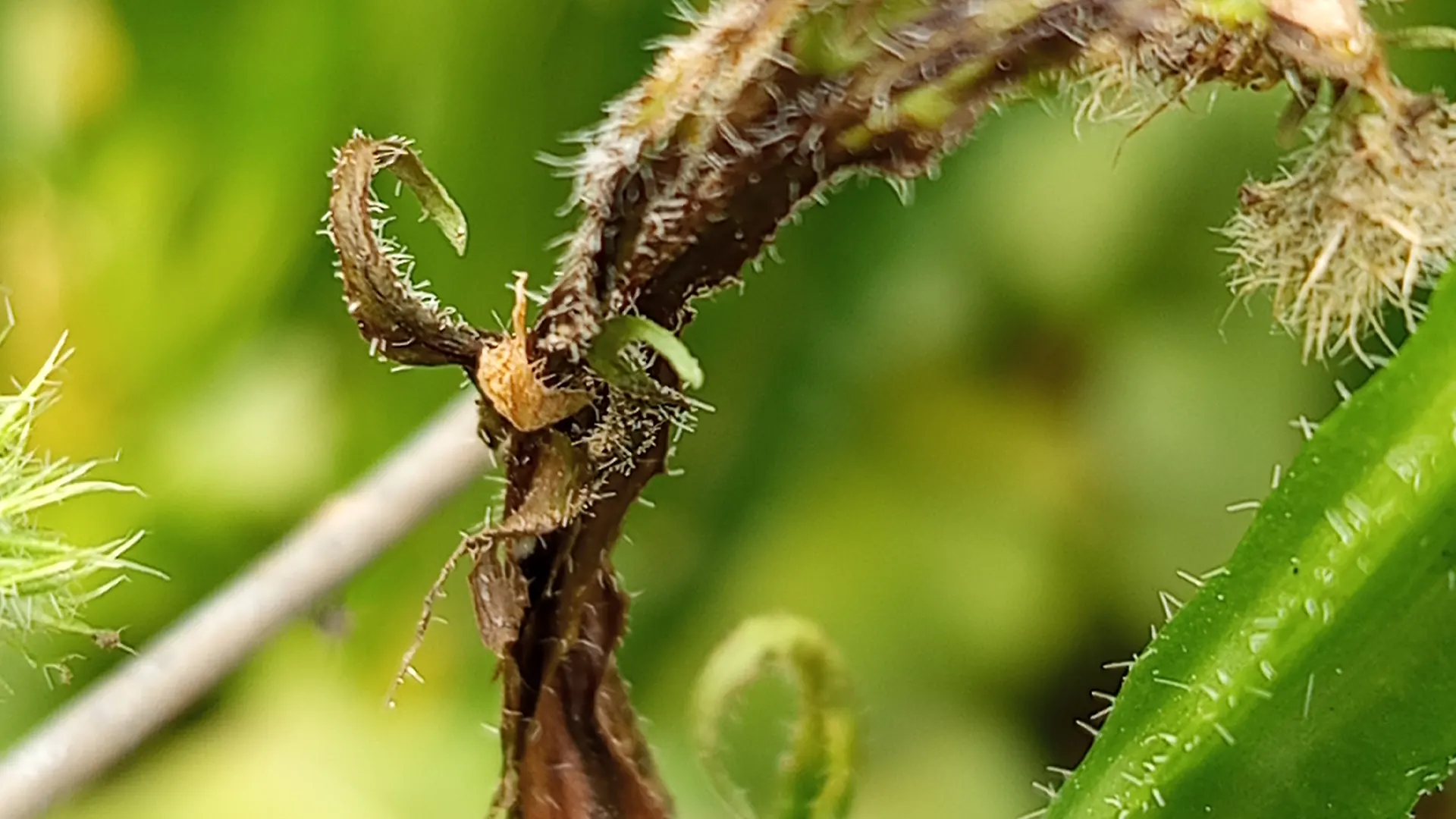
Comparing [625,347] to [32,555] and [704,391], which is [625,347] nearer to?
[32,555]

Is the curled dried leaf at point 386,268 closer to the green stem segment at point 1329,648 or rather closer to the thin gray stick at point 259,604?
the green stem segment at point 1329,648

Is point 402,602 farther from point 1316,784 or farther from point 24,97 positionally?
point 1316,784

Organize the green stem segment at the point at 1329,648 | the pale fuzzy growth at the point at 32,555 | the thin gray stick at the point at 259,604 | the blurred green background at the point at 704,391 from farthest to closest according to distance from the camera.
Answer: the blurred green background at the point at 704,391
the thin gray stick at the point at 259,604
the pale fuzzy growth at the point at 32,555
the green stem segment at the point at 1329,648

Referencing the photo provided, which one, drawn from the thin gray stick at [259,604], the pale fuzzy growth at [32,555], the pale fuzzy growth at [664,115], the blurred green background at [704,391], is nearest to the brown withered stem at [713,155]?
the pale fuzzy growth at [664,115]

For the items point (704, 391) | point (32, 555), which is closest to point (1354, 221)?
point (32, 555)

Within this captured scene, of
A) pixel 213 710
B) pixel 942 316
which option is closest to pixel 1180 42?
pixel 942 316

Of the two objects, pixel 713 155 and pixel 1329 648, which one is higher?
pixel 713 155

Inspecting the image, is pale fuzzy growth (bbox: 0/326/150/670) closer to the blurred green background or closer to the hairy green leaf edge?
the hairy green leaf edge
